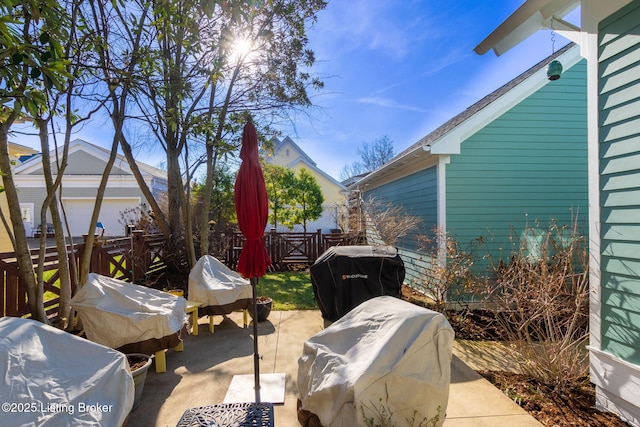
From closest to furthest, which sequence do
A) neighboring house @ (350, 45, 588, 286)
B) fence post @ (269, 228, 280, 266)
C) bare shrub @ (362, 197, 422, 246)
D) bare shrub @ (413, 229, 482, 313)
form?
bare shrub @ (413, 229, 482, 313) < neighboring house @ (350, 45, 588, 286) < bare shrub @ (362, 197, 422, 246) < fence post @ (269, 228, 280, 266)

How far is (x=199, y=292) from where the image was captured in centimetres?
505

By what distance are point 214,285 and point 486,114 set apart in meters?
6.24

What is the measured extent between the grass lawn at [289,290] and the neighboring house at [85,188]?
38.6ft

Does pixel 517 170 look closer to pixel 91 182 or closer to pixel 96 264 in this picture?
pixel 96 264

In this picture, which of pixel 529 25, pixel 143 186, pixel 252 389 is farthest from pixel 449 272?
pixel 143 186

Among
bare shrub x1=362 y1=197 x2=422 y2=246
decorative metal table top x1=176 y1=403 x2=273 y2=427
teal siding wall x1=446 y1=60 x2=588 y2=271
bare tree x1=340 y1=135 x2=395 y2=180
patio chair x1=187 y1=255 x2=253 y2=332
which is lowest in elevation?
decorative metal table top x1=176 y1=403 x2=273 y2=427

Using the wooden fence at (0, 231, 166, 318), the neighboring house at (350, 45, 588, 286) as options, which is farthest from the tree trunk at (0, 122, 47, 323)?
the neighboring house at (350, 45, 588, 286)

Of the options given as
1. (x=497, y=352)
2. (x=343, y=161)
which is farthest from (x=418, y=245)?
(x=343, y=161)

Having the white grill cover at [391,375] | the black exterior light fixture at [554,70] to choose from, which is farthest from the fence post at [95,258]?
the black exterior light fixture at [554,70]

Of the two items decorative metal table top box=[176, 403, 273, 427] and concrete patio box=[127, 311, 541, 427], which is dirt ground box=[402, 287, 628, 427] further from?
decorative metal table top box=[176, 403, 273, 427]

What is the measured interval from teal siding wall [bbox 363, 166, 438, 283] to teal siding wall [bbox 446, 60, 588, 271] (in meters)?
0.53

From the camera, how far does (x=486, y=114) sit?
659 cm

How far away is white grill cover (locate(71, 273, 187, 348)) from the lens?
3393mm

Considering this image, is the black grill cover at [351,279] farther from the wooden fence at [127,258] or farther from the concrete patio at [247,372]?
the wooden fence at [127,258]
